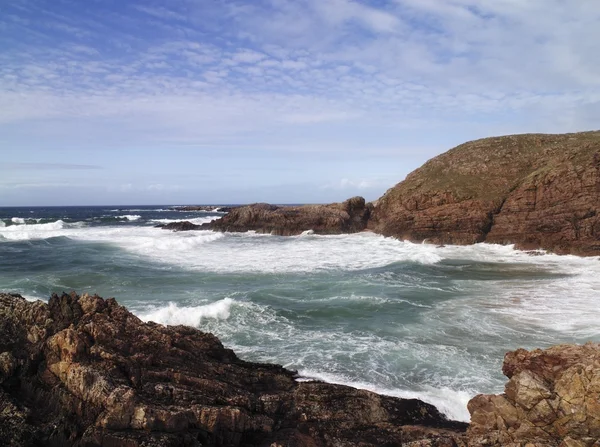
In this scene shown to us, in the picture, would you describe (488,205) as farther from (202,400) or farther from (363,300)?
(202,400)

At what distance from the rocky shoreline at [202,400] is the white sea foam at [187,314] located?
6.57 m

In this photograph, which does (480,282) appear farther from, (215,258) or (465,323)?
(215,258)

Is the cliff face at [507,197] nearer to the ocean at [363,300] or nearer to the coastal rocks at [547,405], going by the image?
the ocean at [363,300]

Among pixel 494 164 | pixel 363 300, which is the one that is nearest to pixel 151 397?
pixel 363 300

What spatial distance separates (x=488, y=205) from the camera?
40.0 metres

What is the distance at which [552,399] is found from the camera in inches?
304

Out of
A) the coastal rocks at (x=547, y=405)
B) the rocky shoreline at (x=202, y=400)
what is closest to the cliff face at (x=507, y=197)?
the coastal rocks at (x=547, y=405)

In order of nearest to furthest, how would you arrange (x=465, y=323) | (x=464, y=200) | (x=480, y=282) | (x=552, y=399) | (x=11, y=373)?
(x=552, y=399) → (x=11, y=373) → (x=465, y=323) → (x=480, y=282) → (x=464, y=200)

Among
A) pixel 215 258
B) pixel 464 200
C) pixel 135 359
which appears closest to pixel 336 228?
pixel 464 200

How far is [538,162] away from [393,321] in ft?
116

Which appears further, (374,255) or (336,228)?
(336,228)

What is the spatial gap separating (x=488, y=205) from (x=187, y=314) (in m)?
31.4

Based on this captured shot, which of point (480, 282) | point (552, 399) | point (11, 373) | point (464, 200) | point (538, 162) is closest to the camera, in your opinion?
point (552, 399)

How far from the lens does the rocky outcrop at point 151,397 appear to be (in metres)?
7.53
